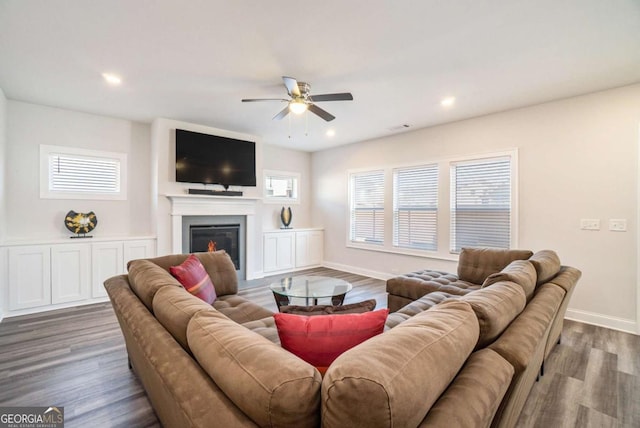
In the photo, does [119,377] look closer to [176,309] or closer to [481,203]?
[176,309]

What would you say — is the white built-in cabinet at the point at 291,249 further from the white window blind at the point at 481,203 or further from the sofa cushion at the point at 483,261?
the sofa cushion at the point at 483,261

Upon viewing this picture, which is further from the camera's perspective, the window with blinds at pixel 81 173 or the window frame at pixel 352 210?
the window frame at pixel 352 210

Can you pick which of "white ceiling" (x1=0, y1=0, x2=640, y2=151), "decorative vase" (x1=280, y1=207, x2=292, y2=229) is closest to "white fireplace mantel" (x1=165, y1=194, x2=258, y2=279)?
"decorative vase" (x1=280, y1=207, x2=292, y2=229)

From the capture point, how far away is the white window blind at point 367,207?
217 inches

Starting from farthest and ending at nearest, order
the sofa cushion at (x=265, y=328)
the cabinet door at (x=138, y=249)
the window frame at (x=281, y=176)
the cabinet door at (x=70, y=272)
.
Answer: the window frame at (x=281, y=176), the cabinet door at (x=138, y=249), the cabinet door at (x=70, y=272), the sofa cushion at (x=265, y=328)

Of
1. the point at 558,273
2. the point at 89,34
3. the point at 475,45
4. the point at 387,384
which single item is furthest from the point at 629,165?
the point at 89,34

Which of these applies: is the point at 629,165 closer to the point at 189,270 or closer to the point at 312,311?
the point at 312,311

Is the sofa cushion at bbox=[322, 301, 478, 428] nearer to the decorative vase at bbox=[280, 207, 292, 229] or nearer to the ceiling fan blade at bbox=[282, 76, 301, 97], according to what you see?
the ceiling fan blade at bbox=[282, 76, 301, 97]

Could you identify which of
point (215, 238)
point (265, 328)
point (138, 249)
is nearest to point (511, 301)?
point (265, 328)

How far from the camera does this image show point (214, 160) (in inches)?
189

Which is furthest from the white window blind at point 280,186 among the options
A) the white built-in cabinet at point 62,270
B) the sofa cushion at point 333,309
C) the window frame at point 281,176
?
the sofa cushion at point 333,309

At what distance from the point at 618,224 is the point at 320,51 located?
3.71m

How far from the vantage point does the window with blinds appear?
398 centimetres

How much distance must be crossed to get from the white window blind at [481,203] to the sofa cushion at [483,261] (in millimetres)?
929
